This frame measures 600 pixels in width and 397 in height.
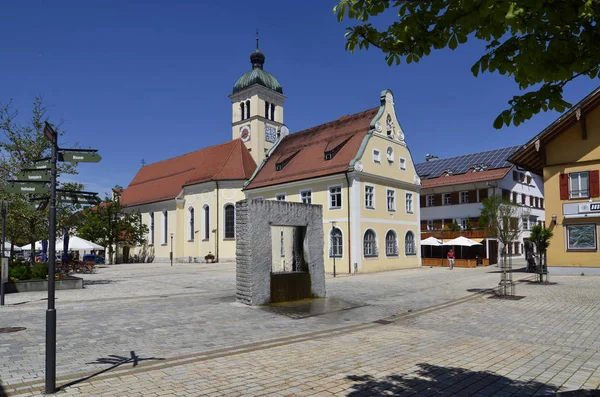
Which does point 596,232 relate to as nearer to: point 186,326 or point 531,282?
point 531,282

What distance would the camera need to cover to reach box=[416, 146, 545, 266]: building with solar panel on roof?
135 feet

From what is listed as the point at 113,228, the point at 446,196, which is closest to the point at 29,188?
the point at 446,196

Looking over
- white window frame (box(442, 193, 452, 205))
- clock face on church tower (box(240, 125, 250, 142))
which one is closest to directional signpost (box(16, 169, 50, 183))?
white window frame (box(442, 193, 452, 205))

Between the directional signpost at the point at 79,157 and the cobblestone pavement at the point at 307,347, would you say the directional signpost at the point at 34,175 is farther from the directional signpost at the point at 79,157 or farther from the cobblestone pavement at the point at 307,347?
the cobblestone pavement at the point at 307,347

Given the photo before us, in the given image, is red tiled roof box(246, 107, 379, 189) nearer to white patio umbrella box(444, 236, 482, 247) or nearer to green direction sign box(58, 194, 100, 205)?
white patio umbrella box(444, 236, 482, 247)

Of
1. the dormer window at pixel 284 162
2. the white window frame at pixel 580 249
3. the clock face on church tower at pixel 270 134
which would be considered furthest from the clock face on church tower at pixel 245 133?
the white window frame at pixel 580 249

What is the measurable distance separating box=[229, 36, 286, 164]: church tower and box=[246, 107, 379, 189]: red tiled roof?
13.8 metres

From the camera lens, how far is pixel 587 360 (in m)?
Result: 7.53

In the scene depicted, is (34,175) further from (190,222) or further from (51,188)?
(190,222)

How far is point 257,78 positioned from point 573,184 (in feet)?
133

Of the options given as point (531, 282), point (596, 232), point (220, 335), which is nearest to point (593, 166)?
point (596, 232)

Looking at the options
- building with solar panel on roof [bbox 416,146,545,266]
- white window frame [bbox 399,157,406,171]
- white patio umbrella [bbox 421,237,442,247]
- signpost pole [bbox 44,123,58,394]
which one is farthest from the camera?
building with solar panel on roof [bbox 416,146,545,266]

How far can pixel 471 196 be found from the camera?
44.6 m

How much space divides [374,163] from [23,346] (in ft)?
90.5
